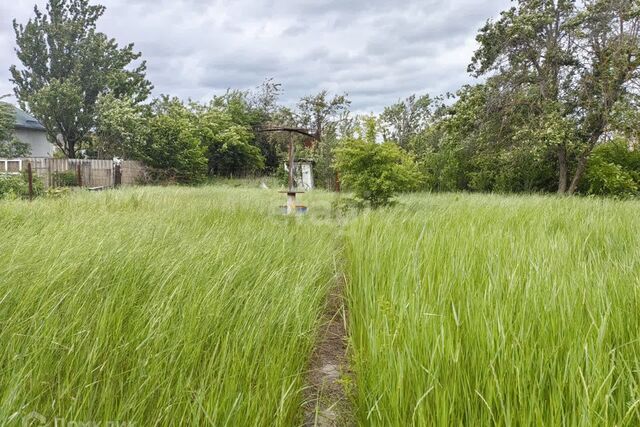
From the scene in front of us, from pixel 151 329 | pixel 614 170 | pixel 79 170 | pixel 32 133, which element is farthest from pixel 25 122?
pixel 614 170

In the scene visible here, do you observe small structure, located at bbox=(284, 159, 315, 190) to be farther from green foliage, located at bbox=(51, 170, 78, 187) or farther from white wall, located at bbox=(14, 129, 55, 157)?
white wall, located at bbox=(14, 129, 55, 157)

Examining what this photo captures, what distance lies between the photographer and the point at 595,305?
142cm

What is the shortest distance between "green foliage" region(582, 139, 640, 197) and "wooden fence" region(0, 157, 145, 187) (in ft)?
60.1

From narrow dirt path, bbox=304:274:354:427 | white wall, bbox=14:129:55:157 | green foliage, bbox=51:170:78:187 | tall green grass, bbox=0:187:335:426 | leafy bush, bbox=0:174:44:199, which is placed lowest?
narrow dirt path, bbox=304:274:354:427

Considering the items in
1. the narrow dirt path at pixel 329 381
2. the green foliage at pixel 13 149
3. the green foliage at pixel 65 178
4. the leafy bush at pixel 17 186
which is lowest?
the narrow dirt path at pixel 329 381

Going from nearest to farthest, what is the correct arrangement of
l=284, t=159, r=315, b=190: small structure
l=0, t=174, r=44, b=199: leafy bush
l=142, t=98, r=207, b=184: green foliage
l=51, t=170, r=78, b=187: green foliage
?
l=0, t=174, r=44, b=199: leafy bush, l=51, t=170, r=78, b=187: green foliage, l=142, t=98, r=207, b=184: green foliage, l=284, t=159, r=315, b=190: small structure

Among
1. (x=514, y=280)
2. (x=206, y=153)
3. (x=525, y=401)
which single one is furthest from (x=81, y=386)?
(x=206, y=153)

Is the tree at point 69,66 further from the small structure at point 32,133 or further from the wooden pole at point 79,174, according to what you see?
the wooden pole at point 79,174

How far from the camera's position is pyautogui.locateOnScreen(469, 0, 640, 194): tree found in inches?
392

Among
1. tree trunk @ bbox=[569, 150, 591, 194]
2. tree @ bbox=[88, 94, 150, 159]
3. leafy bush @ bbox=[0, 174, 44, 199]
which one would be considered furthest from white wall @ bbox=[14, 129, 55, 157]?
tree trunk @ bbox=[569, 150, 591, 194]

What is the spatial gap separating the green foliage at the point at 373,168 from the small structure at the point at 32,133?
78.0ft

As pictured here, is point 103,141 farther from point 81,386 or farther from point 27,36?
point 81,386

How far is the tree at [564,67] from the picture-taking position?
9961 mm

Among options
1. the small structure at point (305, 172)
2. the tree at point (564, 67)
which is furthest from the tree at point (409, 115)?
the tree at point (564, 67)
